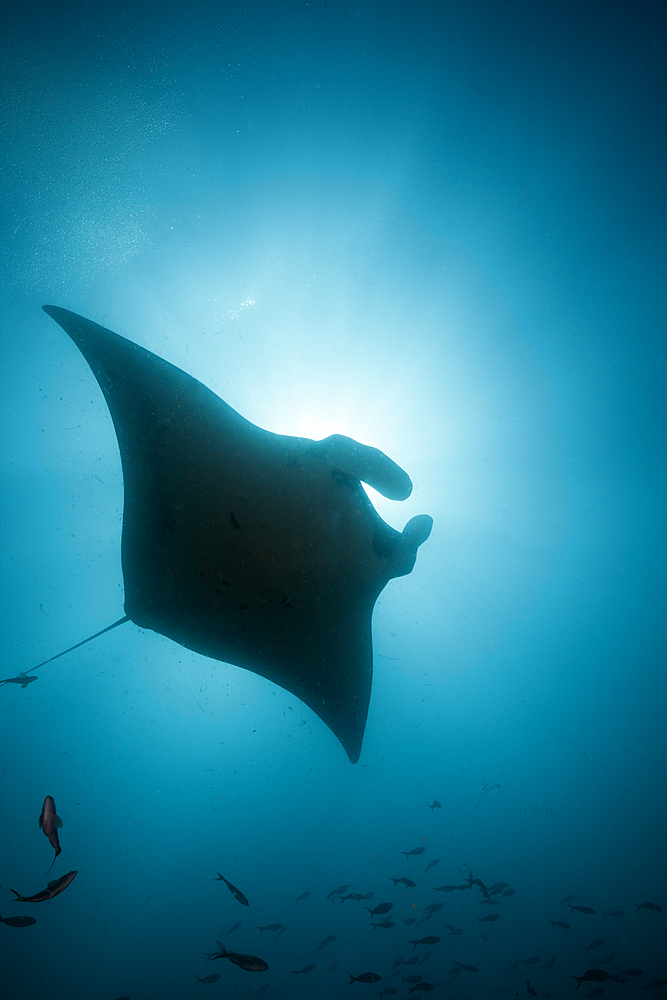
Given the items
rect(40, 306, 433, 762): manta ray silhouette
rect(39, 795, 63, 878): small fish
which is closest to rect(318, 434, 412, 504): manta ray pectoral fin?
rect(40, 306, 433, 762): manta ray silhouette

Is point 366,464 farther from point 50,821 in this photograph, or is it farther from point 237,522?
point 50,821

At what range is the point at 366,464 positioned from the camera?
2.82 meters

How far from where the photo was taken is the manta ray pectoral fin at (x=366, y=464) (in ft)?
9.25

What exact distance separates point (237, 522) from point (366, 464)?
110 centimetres

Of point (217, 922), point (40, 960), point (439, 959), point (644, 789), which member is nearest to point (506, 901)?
point (439, 959)

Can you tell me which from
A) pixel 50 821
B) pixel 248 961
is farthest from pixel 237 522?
pixel 248 961

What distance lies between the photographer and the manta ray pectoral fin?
282cm

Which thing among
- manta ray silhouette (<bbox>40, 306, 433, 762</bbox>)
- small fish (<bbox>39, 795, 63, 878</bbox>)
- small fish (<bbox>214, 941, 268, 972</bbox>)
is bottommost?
small fish (<bbox>214, 941, 268, 972</bbox>)

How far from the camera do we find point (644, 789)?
12.2 m

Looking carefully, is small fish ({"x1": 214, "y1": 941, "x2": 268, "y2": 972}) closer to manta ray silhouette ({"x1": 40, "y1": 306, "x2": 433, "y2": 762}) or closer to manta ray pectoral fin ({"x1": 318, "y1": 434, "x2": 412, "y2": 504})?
manta ray silhouette ({"x1": 40, "y1": 306, "x2": 433, "y2": 762})

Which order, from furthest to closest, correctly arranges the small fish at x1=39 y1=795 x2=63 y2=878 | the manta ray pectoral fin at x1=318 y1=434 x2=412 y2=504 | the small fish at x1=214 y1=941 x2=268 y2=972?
the small fish at x1=214 y1=941 x2=268 y2=972
the manta ray pectoral fin at x1=318 y1=434 x2=412 y2=504
the small fish at x1=39 y1=795 x2=63 y2=878

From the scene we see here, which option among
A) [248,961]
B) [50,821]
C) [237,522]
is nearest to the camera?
[50,821]

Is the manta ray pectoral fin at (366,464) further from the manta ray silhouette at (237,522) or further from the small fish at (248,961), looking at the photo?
the small fish at (248,961)

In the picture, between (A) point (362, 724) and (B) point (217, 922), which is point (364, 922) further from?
(A) point (362, 724)
